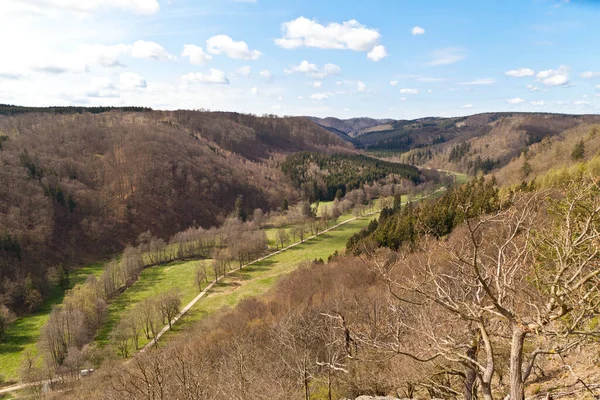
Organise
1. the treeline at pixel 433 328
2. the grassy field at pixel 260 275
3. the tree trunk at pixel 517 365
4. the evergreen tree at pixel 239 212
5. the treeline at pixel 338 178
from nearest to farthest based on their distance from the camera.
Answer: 1. the tree trunk at pixel 517 365
2. the treeline at pixel 433 328
3. the grassy field at pixel 260 275
4. the evergreen tree at pixel 239 212
5. the treeline at pixel 338 178

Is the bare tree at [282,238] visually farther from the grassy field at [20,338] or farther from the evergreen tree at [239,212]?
the grassy field at [20,338]

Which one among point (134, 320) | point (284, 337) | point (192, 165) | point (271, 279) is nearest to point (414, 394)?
point (284, 337)

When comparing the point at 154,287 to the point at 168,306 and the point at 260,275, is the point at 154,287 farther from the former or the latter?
the point at 260,275

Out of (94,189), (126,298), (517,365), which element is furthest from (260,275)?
(94,189)

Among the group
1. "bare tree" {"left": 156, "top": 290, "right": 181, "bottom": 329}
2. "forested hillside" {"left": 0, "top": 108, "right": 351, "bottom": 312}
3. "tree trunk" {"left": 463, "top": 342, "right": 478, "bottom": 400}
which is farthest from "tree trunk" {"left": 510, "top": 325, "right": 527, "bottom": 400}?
"forested hillside" {"left": 0, "top": 108, "right": 351, "bottom": 312}

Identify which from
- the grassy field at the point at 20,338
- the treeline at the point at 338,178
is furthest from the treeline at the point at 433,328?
the treeline at the point at 338,178

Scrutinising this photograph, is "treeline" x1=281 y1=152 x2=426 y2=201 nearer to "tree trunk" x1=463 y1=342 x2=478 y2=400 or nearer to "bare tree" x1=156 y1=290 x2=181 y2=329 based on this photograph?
"bare tree" x1=156 y1=290 x2=181 y2=329

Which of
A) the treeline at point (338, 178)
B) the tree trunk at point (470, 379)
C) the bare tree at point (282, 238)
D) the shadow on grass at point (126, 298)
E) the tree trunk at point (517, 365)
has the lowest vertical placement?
the shadow on grass at point (126, 298)
